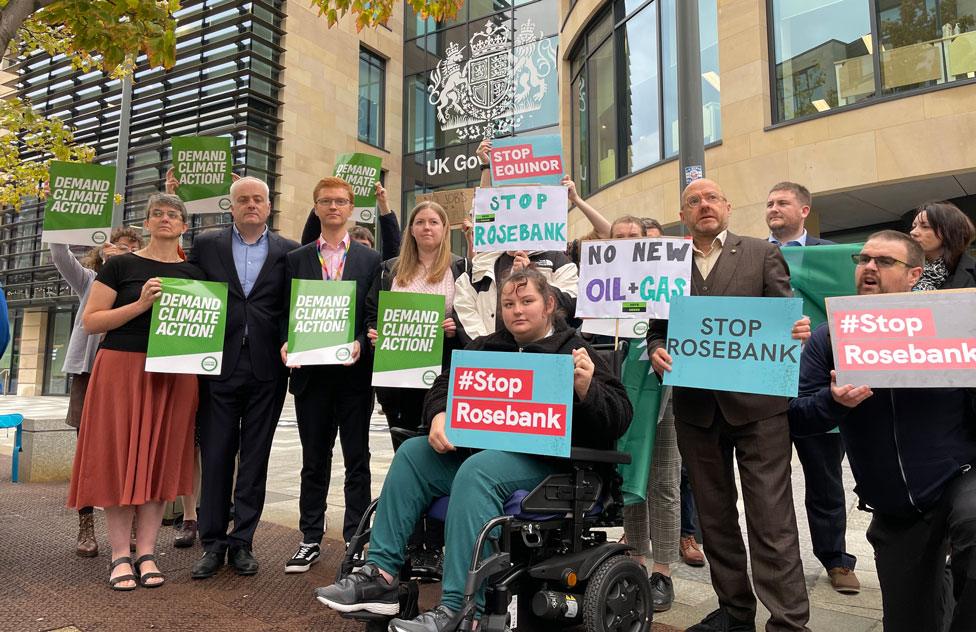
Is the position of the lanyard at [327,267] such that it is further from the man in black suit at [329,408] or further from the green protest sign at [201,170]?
the green protest sign at [201,170]

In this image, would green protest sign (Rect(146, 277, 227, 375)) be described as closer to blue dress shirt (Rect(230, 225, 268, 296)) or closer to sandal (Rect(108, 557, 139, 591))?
blue dress shirt (Rect(230, 225, 268, 296))

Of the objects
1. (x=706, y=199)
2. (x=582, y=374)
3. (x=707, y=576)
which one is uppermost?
(x=706, y=199)

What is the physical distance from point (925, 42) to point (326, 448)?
32.8 ft

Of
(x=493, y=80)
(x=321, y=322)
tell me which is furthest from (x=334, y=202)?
(x=493, y=80)

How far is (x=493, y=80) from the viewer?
21.3 m

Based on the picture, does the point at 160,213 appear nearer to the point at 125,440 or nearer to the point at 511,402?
the point at 125,440

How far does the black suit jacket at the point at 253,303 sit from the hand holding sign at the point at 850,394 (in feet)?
10.2

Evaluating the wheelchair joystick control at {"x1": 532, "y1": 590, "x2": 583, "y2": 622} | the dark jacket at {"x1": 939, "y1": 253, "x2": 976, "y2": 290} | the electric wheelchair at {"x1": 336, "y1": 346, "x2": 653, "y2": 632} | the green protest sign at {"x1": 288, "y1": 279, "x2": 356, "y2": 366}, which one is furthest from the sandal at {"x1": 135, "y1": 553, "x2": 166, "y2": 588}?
the dark jacket at {"x1": 939, "y1": 253, "x2": 976, "y2": 290}

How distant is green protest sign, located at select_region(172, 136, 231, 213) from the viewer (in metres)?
6.31

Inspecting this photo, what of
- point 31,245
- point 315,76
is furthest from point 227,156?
point 31,245

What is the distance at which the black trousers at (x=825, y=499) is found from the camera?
380 cm

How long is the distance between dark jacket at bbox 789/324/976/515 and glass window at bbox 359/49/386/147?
877 inches

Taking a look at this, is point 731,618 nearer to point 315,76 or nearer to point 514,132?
point 514,132

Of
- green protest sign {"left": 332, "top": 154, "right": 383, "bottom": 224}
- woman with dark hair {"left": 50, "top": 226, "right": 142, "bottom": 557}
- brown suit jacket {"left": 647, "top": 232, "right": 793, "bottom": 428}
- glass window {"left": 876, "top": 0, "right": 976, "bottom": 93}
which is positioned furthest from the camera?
glass window {"left": 876, "top": 0, "right": 976, "bottom": 93}
